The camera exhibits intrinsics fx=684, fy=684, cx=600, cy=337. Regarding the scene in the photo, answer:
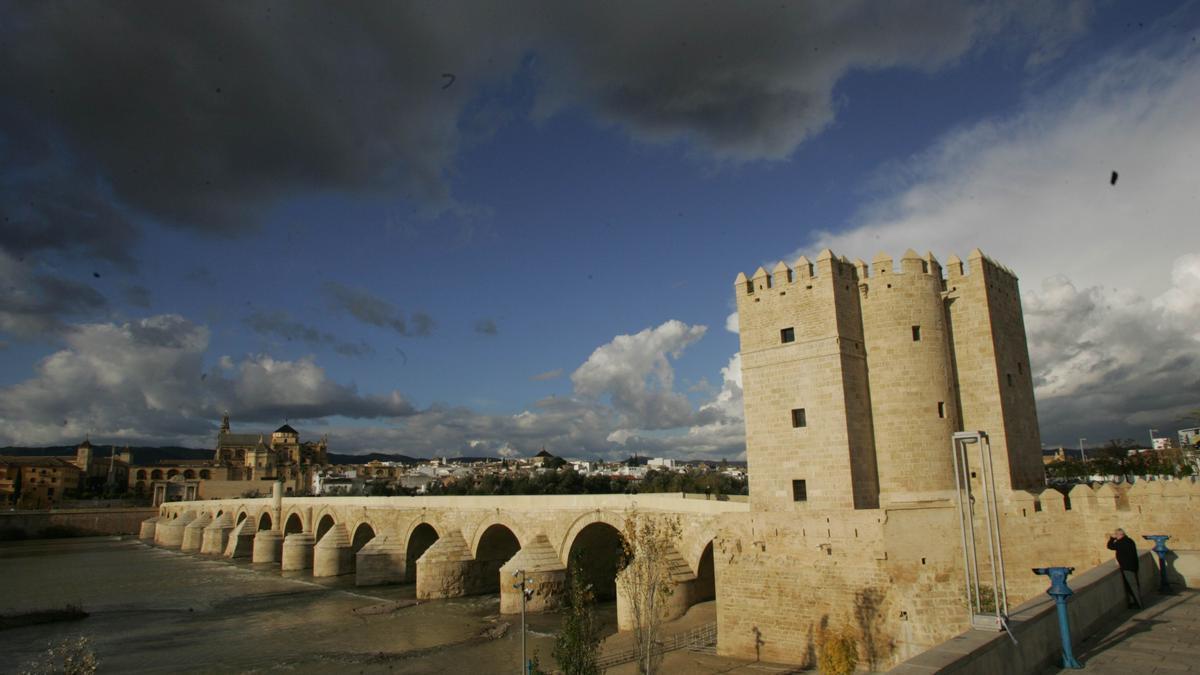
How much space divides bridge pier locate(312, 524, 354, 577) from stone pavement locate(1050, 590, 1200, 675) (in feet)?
124

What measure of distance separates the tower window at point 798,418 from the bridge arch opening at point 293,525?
143 feet

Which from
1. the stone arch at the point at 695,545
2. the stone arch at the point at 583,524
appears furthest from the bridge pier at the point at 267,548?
the stone arch at the point at 695,545

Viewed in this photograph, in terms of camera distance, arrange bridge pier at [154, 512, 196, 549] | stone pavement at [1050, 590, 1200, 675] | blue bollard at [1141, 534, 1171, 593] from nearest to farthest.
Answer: stone pavement at [1050, 590, 1200, 675], blue bollard at [1141, 534, 1171, 593], bridge pier at [154, 512, 196, 549]

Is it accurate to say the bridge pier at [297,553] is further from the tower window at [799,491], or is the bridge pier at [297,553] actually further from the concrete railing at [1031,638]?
the concrete railing at [1031,638]

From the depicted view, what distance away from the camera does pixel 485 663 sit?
1858 cm

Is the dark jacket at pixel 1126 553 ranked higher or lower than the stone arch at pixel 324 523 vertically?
higher

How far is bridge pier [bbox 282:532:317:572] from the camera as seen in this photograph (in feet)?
136

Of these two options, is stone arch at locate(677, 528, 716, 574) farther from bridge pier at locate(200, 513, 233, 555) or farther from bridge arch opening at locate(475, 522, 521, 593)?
bridge pier at locate(200, 513, 233, 555)

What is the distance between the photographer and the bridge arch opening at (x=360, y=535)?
3903cm

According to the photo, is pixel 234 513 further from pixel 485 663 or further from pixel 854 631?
pixel 854 631

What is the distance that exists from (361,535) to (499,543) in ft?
45.3

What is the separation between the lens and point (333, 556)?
1492 inches

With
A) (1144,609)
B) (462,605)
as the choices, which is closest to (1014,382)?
(1144,609)

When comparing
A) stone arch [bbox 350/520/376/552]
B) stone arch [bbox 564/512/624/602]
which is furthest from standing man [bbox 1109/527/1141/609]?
stone arch [bbox 350/520/376/552]
